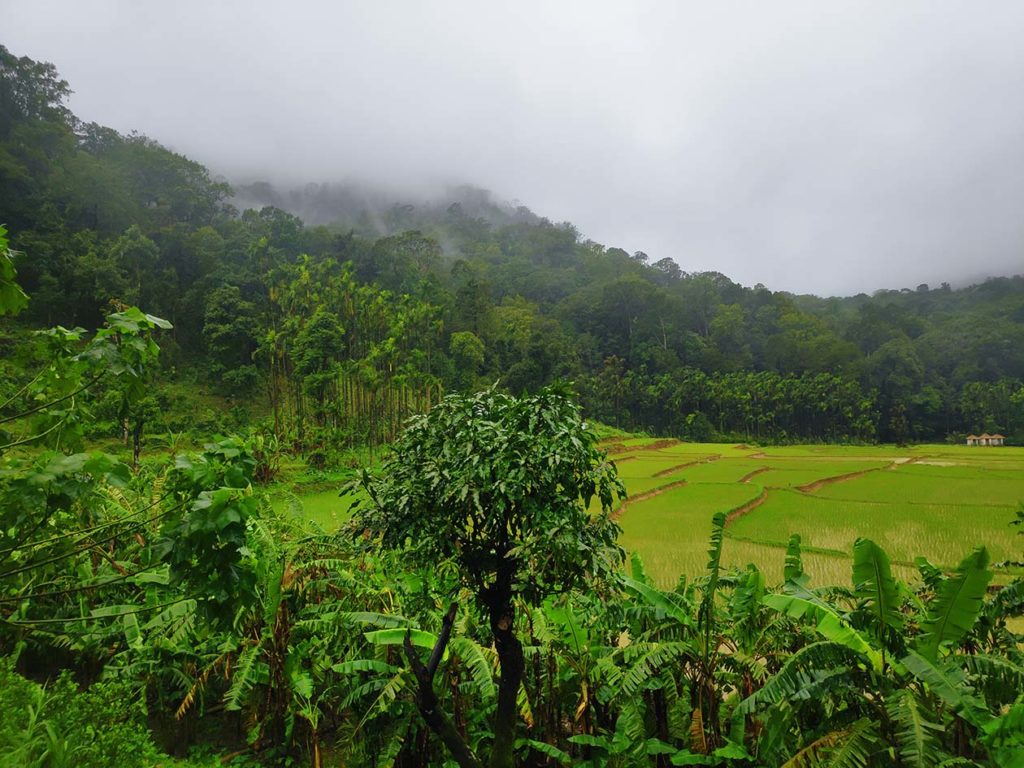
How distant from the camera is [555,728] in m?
3.98

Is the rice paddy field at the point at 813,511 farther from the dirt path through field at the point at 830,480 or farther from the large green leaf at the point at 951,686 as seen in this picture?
the large green leaf at the point at 951,686

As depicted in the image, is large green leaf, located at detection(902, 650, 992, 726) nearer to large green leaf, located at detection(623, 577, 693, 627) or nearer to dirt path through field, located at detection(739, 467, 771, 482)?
large green leaf, located at detection(623, 577, 693, 627)

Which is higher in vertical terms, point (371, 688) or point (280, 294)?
point (280, 294)

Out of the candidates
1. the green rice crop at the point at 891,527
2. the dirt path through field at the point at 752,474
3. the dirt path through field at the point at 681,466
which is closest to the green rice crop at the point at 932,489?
the green rice crop at the point at 891,527

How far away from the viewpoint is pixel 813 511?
15.6m

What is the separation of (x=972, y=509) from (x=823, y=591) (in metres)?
14.7

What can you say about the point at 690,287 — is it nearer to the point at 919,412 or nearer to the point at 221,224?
the point at 919,412

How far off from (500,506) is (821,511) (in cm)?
1580

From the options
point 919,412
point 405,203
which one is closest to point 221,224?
point 919,412

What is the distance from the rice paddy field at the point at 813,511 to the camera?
416 inches

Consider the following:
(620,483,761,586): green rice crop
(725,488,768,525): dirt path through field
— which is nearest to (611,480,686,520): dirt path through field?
(620,483,761,586): green rice crop

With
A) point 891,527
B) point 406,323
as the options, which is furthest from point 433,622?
point 406,323

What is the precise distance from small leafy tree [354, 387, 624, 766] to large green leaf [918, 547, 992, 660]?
1.77m

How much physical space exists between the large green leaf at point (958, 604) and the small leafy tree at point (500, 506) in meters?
1.77
